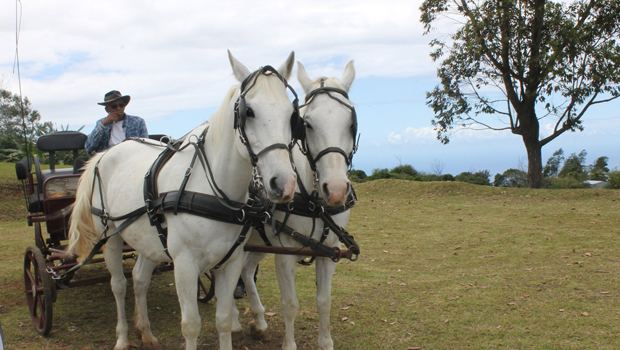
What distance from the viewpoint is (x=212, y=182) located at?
3154 millimetres

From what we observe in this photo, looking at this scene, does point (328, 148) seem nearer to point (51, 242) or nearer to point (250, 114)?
point (250, 114)

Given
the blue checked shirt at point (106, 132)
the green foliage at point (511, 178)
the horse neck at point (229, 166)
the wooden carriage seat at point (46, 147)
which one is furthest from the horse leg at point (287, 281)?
the green foliage at point (511, 178)

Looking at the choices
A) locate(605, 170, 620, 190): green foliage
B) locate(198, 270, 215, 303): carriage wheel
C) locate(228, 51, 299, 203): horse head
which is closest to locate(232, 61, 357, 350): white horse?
locate(228, 51, 299, 203): horse head

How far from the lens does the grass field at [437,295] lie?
176 inches

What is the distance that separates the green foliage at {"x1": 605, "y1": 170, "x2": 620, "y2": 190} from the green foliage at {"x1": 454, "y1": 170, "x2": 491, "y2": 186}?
4.00 m

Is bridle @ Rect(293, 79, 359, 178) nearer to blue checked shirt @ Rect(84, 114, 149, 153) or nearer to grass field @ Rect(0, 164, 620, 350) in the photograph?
grass field @ Rect(0, 164, 620, 350)

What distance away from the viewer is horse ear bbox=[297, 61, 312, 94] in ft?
11.9

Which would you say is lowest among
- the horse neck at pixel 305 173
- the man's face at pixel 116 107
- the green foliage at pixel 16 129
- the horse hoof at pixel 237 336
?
the horse hoof at pixel 237 336

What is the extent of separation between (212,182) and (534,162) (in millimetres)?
15612

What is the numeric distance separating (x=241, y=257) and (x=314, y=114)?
1.16 metres

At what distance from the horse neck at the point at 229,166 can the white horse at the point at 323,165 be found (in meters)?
0.50

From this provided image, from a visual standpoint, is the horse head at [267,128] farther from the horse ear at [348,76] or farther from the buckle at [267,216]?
the horse ear at [348,76]

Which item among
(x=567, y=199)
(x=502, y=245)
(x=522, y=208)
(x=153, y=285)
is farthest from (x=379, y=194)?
(x=153, y=285)

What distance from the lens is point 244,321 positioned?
516cm
